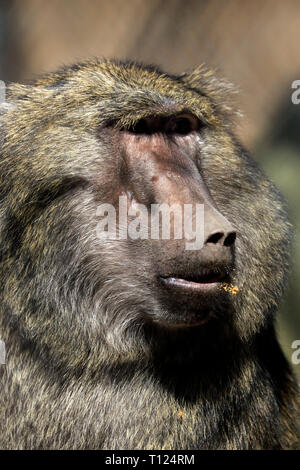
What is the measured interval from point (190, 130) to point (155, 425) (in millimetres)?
1261

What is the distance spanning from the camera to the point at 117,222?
99.2 inches

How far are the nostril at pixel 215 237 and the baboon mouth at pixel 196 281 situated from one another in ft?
0.38

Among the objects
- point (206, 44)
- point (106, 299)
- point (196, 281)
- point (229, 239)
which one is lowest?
point (106, 299)

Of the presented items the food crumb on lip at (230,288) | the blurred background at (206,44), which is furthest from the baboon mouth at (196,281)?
the blurred background at (206,44)

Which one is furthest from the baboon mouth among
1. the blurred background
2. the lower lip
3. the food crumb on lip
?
the blurred background

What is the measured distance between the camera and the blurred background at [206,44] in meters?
5.36

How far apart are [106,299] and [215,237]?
0.56m

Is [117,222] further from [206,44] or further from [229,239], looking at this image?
[206,44]

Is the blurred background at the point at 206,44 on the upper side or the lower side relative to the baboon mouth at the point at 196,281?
upper

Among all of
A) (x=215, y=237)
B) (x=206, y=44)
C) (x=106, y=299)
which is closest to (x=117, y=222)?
(x=106, y=299)

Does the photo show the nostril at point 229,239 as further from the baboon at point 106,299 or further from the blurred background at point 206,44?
the blurred background at point 206,44

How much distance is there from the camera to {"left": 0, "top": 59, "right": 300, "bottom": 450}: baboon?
8.36 ft

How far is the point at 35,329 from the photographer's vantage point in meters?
2.55

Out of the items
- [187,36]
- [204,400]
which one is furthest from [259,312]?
[187,36]
